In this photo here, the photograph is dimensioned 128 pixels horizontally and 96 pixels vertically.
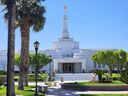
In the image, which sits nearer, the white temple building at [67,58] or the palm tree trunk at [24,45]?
the palm tree trunk at [24,45]

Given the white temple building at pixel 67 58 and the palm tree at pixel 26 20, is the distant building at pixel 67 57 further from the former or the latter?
the palm tree at pixel 26 20

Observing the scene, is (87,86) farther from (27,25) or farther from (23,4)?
(23,4)

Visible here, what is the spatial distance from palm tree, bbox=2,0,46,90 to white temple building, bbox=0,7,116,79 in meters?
34.1

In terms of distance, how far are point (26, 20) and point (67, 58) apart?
3733 centimetres

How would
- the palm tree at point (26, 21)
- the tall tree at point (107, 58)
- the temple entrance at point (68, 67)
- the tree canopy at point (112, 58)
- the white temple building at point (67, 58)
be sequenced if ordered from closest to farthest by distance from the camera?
the palm tree at point (26, 21) < the tall tree at point (107, 58) < the tree canopy at point (112, 58) < the white temple building at point (67, 58) < the temple entrance at point (68, 67)

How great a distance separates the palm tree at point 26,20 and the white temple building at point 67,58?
112ft

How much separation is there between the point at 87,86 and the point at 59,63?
39.8 meters

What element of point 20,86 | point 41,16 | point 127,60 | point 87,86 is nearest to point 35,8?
point 41,16

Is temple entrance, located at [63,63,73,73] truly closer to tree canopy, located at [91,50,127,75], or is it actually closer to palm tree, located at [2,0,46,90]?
tree canopy, located at [91,50,127,75]

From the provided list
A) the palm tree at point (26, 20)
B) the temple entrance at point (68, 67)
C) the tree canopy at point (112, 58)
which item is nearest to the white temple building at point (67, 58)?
the temple entrance at point (68, 67)

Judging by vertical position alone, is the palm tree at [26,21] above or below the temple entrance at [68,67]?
above

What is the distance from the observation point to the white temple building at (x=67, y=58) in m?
59.1

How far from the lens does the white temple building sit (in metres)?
59.1

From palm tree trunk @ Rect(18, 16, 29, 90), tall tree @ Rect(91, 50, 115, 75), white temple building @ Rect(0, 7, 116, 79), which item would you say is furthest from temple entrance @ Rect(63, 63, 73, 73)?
palm tree trunk @ Rect(18, 16, 29, 90)
